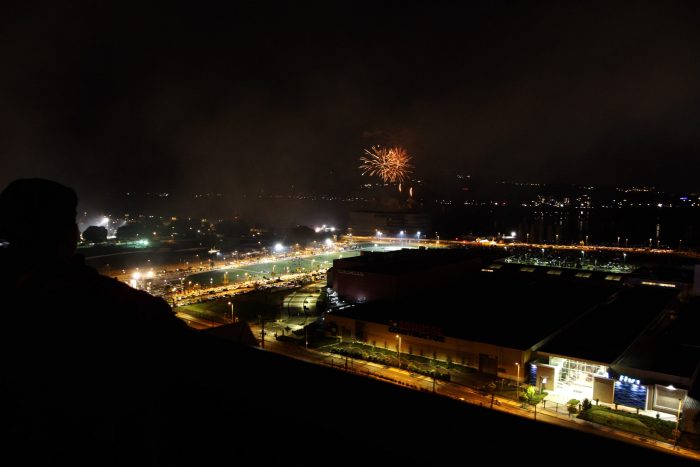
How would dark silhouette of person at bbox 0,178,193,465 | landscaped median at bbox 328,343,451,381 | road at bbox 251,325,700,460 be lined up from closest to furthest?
dark silhouette of person at bbox 0,178,193,465, road at bbox 251,325,700,460, landscaped median at bbox 328,343,451,381

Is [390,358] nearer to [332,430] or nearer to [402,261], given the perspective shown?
[402,261]

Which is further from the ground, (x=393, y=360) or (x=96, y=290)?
(x=96, y=290)

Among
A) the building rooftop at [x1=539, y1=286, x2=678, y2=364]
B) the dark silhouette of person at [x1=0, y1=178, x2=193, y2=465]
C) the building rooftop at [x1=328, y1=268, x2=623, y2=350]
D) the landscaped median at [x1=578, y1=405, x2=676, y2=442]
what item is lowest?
the landscaped median at [x1=578, y1=405, x2=676, y2=442]

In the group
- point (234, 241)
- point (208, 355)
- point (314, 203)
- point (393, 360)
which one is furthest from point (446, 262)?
point (314, 203)

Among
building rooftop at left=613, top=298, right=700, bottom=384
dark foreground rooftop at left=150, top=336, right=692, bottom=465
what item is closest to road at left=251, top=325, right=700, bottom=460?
building rooftop at left=613, top=298, right=700, bottom=384

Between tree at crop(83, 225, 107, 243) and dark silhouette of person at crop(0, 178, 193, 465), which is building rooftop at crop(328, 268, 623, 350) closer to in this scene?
dark silhouette of person at crop(0, 178, 193, 465)

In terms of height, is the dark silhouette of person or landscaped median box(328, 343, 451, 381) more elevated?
the dark silhouette of person

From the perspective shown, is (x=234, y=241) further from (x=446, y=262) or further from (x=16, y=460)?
(x=16, y=460)
